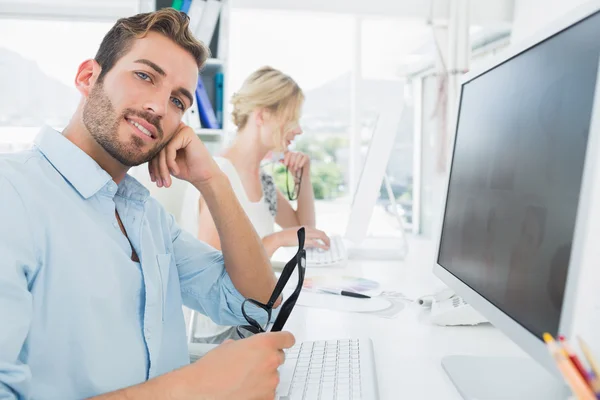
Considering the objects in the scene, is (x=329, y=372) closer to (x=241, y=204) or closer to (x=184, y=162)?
(x=184, y=162)

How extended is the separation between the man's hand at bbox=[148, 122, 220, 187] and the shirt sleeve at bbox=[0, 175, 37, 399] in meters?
0.40

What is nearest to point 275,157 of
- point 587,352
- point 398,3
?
point 398,3

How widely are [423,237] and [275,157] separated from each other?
2.10 meters

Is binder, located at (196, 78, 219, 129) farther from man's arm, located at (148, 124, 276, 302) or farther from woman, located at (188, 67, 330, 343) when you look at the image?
man's arm, located at (148, 124, 276, 302)

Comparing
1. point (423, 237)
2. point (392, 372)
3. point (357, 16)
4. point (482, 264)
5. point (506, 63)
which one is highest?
point (357, 16)

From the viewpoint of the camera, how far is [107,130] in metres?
0.89

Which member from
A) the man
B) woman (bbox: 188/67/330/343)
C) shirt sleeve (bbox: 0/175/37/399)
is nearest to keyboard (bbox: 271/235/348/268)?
woman (bbox: 188/67/330/343)

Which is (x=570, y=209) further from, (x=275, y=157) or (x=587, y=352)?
(x=275, y=157)

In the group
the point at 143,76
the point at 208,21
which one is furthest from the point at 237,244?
the point at 208,21

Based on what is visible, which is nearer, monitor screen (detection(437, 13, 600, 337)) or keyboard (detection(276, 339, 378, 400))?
monitor screen (detection(437, 13, 600, 337))

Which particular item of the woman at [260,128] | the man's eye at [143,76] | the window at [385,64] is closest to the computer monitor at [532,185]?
the man's eye at [143,76]

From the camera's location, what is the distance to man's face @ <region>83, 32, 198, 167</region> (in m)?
0.90

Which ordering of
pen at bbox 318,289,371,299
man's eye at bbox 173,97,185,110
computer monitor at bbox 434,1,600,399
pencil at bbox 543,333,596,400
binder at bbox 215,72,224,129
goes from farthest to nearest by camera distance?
binder at bbox 215,72,224,129, pen at bbox 318,289,371,299, man's eye at bbox 173,97,185,110, computer monitor at bbox 434,1,600,399, pencil at bbox 543,333,596,400

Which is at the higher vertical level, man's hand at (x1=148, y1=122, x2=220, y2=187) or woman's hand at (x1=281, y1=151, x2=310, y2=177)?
man's hand at (x1=148, y1=122, x2=220, y2=187)
